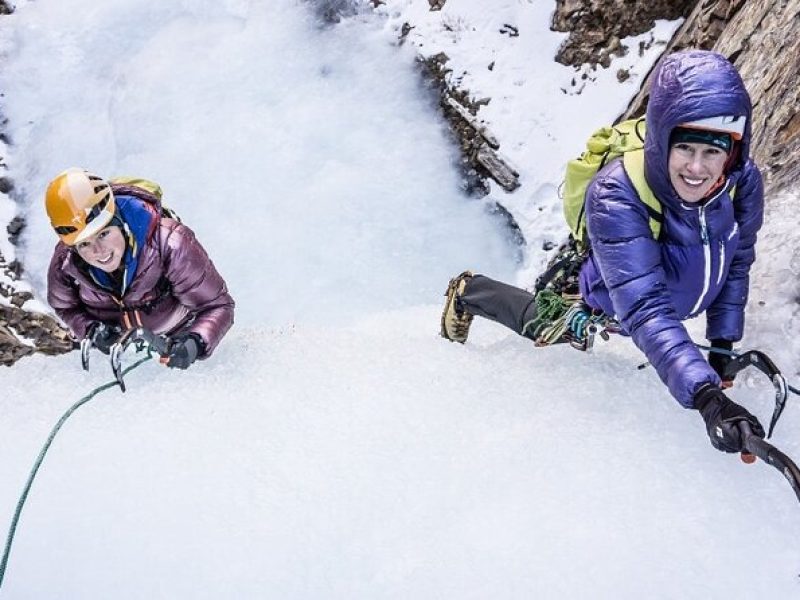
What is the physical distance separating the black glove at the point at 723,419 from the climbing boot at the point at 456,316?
7.00 feet

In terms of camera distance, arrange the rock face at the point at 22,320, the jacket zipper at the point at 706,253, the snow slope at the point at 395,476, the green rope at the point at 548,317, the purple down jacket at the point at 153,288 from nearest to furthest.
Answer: the snow slope at the point at 395,476, the jacket zipper at the point at 706,253, the green rope at the point at 548,317, the purple down jacket at the point at 153,288, the rock face at the point at 22,320

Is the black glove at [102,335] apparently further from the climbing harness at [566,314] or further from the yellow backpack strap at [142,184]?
the climbing harness at [566,314]

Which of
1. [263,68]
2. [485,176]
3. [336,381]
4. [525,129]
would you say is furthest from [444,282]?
[336,381]

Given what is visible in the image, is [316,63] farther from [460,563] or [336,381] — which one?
[460,563]

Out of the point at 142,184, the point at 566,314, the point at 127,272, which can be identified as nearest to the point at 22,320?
the point at 142,184

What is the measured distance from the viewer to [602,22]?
915cm

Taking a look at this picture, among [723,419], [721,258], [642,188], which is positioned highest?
[642,188]

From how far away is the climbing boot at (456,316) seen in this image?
14.4 feet

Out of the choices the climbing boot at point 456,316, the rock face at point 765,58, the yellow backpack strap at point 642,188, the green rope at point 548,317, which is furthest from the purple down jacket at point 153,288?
the rock face at point 765,58

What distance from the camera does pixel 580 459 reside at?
2834 mm

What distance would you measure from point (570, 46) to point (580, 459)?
7.81m

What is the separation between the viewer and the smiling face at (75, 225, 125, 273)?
11.2 feet

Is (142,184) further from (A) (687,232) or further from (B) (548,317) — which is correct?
(A) (687,232)

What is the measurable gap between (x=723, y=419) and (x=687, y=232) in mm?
755
